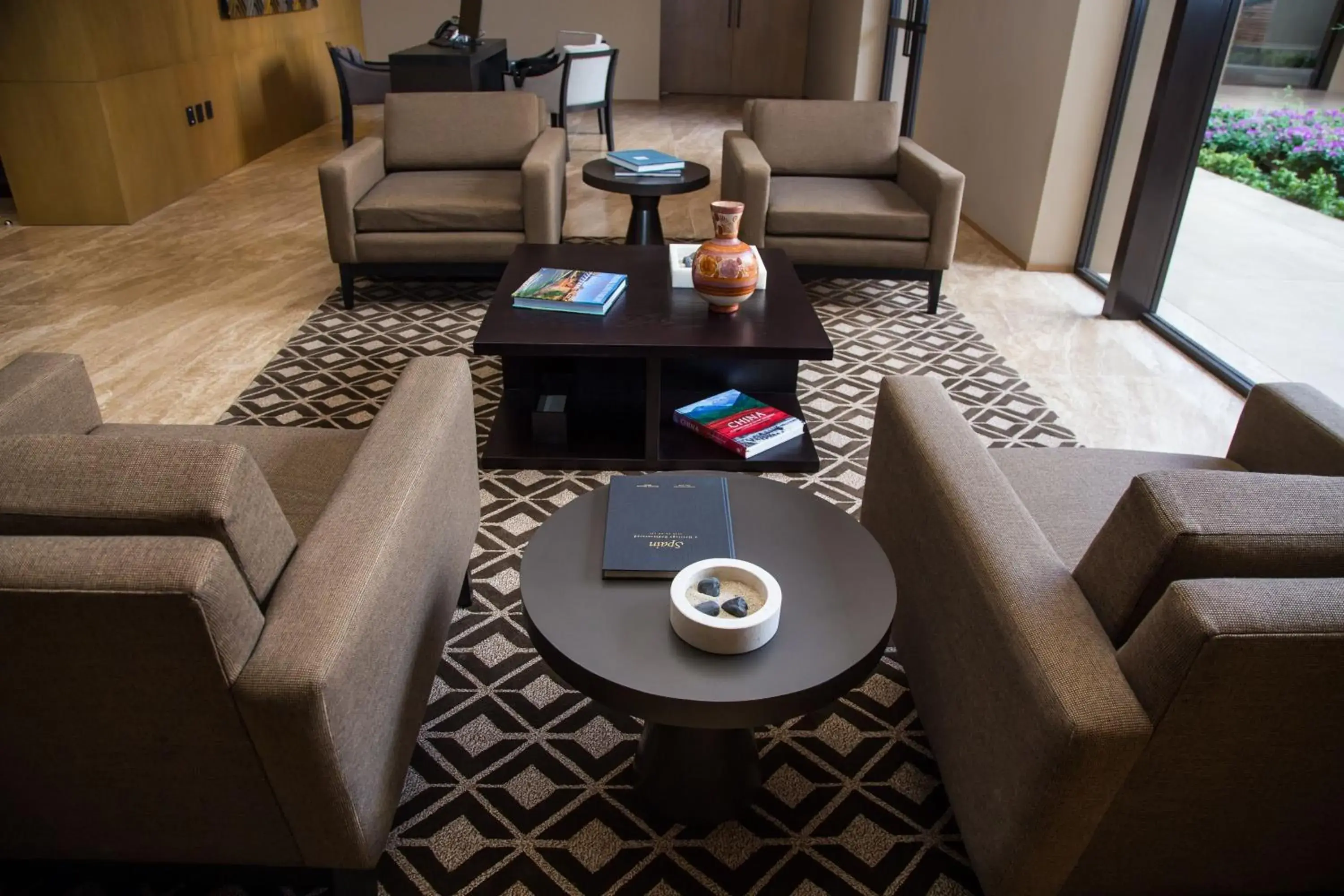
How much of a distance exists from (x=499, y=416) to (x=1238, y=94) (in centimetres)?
293

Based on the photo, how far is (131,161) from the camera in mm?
5008

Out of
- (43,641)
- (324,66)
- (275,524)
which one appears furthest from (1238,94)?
(324,66)

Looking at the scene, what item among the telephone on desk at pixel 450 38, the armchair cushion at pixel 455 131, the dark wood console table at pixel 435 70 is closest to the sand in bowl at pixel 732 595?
the armchair cushion at pixel 455 131

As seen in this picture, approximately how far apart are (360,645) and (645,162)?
3.14 metres

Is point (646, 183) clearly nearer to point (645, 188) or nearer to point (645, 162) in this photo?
point (645, 188)

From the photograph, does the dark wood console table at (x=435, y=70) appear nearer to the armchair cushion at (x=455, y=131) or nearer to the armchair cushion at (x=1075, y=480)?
the armchair cushion at (x=455, y=131)

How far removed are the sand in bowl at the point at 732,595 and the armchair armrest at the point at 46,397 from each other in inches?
46.4

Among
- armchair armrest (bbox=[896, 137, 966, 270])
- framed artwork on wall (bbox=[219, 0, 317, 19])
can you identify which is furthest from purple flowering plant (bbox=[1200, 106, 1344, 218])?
framed artwork on wall (bbox=[219, 0, 317, 19])

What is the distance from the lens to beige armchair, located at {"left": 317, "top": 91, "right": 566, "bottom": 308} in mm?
3588

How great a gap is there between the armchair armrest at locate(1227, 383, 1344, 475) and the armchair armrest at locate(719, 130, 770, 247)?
2.07 meters

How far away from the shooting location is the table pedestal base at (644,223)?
4.03m

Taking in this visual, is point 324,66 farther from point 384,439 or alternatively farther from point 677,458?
point 384,439

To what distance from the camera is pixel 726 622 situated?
4.27 feet

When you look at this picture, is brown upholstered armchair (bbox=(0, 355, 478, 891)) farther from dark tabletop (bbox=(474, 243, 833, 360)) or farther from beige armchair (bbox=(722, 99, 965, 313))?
beige armchair (bbox=(722, 99, 965, 313))
